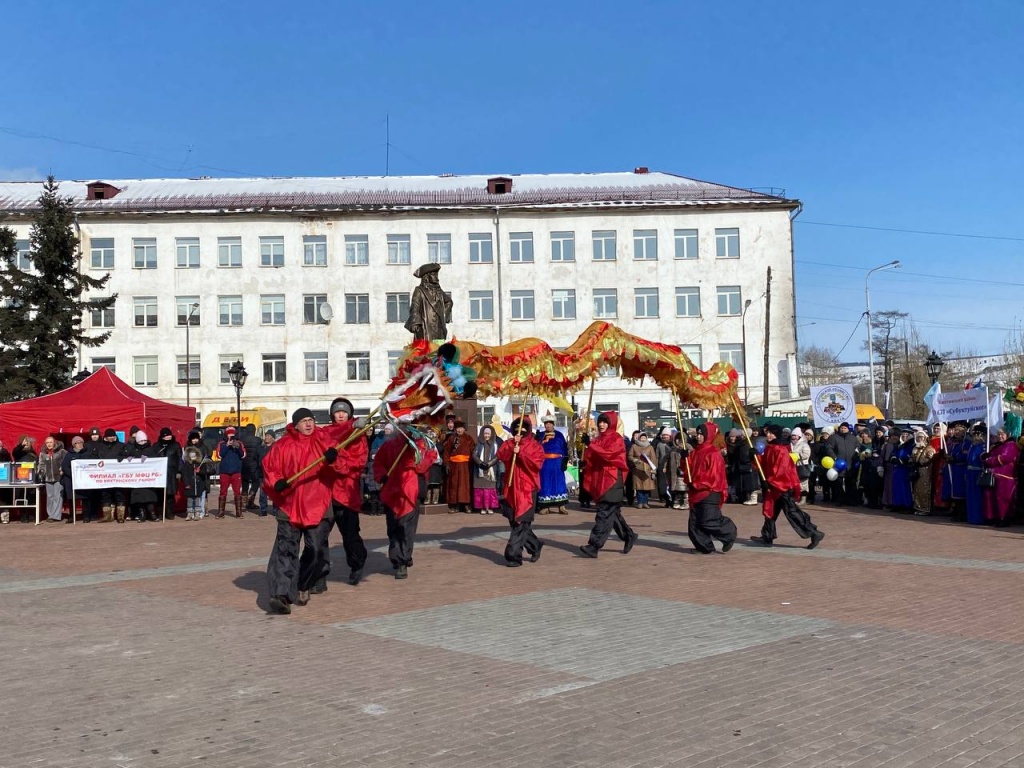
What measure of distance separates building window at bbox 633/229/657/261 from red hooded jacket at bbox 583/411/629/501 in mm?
38479

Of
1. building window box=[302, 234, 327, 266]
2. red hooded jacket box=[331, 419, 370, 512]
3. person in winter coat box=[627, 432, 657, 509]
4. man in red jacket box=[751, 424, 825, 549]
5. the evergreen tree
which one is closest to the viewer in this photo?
red hooded jacket box=[331, 419, 370, 512]

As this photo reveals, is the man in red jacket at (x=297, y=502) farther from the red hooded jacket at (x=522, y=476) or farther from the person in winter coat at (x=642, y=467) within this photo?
the person in winter coat at (x=642, y=467)

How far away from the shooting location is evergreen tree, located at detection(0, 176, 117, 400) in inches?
1357

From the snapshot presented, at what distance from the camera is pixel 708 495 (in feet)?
43.9

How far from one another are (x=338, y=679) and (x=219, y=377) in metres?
45.2

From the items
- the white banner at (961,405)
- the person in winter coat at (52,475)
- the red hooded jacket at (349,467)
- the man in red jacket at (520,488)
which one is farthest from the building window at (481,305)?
the red hooded jacket at (349,467)

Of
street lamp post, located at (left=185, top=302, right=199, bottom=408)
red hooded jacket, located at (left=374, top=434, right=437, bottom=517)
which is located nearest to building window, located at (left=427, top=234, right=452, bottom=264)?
street lamp post, located at (left=185, top=302, right=199, bottom=408)

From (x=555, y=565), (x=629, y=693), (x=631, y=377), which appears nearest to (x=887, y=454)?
(x=631, y=377)

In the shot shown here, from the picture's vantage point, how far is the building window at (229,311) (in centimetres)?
5012

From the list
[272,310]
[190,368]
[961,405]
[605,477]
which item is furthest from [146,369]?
[605,477]

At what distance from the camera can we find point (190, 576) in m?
11.8

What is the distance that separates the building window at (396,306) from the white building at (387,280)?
0.08 meters

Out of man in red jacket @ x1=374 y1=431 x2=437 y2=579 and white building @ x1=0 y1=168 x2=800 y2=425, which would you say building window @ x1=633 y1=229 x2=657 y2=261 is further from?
man in red jacket @ x1=374 y1=431 x2=437 y2=579

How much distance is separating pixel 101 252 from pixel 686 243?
29035 millimetres
